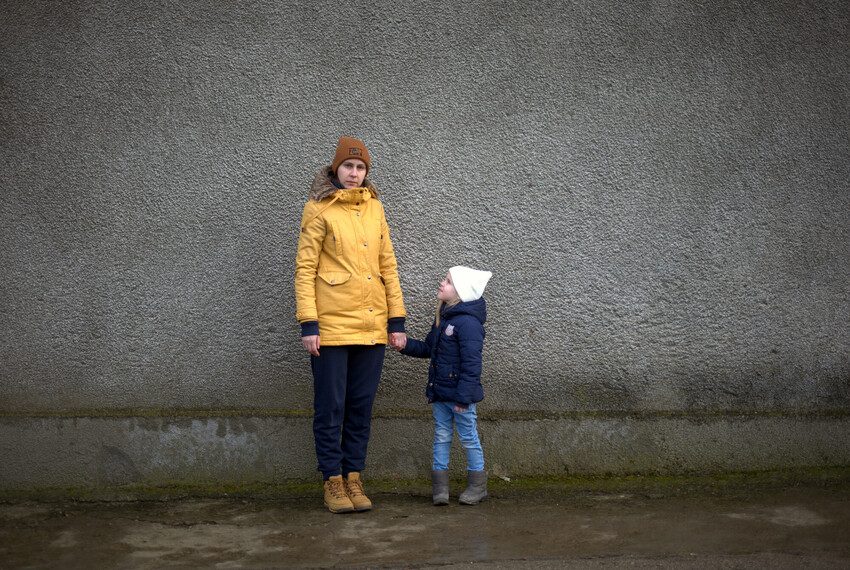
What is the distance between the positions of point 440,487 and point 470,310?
0.98 meters

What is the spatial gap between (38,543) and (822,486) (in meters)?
4.20

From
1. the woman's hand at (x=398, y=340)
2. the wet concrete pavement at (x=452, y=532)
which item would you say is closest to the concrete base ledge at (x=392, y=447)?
the wet concrete pavement at (x=452, y=532)

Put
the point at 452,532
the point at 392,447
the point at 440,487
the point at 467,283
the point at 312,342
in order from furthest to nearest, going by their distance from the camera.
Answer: the point at 392,447 → the point at 440,487 → the point at 467,283 → the point at 312,342 → the point at 452,532

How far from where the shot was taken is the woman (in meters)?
4.64

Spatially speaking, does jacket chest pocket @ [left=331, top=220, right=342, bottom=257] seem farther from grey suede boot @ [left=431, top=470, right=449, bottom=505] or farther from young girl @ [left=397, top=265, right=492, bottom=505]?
grey suede boot @ [left=431, top=470, right=449, bottom=505]

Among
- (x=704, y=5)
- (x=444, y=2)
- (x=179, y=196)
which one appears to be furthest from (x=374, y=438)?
(x=704, y=5)

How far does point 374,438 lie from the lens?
5.13 meters

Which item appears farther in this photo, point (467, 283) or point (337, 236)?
point (467, 283)

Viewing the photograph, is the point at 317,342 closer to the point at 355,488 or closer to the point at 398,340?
the point at 398,340

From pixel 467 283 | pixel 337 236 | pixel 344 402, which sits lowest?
pixel 344 402

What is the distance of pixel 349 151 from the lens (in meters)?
4.69

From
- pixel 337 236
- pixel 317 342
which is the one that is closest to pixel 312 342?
pixel 317 342

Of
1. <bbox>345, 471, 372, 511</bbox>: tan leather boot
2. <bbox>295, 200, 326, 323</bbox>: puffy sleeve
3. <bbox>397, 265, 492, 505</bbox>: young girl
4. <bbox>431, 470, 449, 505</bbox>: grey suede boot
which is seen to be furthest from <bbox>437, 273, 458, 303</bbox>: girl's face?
<bbox>345, 471, 372, 511</bbox>: tan leather boot

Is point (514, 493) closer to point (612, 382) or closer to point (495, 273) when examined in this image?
point (612, 382)
